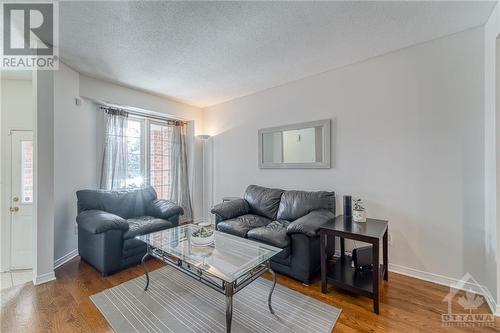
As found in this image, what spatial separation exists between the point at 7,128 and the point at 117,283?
2820 millimetres

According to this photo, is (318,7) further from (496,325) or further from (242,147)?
(496,325)

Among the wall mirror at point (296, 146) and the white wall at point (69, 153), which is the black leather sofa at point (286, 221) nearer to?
the wall mirror at point (296, 146)

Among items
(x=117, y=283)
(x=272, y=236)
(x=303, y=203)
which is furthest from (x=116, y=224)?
(x=303, y=203)

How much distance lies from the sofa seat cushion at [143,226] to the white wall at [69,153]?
2.63 feet

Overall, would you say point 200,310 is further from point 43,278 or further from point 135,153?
point 135,153

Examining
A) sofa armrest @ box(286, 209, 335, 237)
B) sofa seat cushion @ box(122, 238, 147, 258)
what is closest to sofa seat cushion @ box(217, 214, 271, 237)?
sofa armrest @ box(286, 209, 335, 237)

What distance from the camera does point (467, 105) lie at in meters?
2.15

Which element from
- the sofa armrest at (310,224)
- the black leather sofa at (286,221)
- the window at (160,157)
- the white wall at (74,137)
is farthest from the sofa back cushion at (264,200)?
the white wall at (74,137)

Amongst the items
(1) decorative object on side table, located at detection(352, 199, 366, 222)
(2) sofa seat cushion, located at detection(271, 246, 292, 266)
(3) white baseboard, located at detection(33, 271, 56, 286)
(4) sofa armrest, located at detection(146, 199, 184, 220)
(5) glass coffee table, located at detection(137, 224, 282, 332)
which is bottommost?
(3) white baseboard, located at detection(33, 271, 56, 286)

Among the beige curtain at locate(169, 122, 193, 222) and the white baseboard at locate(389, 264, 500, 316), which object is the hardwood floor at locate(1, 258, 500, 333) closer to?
the white baseboard at locate(389, 264, 500, 316)

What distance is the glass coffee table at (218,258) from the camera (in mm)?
1546

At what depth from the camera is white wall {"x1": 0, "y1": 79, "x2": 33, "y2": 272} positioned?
304 cm

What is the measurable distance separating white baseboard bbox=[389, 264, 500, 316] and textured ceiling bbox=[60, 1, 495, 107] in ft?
8.24

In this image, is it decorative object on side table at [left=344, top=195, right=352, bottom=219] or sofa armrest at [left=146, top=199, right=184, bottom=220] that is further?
sofa armrest at [left=146, top=199, right=184, bottom=220]
